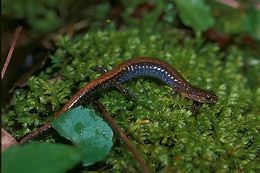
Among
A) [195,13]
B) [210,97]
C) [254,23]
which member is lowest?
[210,97]

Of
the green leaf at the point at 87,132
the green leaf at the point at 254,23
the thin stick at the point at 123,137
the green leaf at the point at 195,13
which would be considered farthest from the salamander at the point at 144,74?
the green leaf at the point at 254,23

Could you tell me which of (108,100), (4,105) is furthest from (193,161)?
(4,105)

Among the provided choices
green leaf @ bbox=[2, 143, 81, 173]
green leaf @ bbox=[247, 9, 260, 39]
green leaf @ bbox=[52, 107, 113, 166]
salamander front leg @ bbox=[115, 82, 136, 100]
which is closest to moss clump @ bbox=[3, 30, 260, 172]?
salamander front leg @ bbox=[115, 82, 136, 100]

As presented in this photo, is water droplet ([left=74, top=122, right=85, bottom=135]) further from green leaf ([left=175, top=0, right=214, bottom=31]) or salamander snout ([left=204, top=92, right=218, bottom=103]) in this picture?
green leaf ([left=175, top=0, right=214, bottom=31])

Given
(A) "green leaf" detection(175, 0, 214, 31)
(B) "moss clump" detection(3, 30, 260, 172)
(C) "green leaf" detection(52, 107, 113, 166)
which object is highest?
(A) "green leaf" detection(175, 0, 214, 31)

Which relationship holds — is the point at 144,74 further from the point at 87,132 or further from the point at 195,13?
the point at 87,132

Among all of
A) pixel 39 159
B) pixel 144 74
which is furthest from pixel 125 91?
pixel 39 159

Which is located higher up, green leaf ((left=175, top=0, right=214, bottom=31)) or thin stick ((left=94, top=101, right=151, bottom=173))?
green leaf ((left=175, top=0, right=214, bottom=31))

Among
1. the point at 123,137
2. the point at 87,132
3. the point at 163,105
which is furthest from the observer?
the point at 163,105
